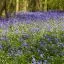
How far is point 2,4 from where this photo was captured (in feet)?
50.2

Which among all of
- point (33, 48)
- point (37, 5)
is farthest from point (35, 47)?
point (37, 5)

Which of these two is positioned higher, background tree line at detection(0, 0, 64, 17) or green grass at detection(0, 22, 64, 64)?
green grass at detection(0, 22, 64, 64)

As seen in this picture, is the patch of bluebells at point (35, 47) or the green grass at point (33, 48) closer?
the green grass at point (33, 48)

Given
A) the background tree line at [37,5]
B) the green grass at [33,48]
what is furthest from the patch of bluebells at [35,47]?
the background tree line at [37,5]

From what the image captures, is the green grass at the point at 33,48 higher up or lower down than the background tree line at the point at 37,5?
higher up

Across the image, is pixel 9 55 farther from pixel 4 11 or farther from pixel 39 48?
pixel 4 11

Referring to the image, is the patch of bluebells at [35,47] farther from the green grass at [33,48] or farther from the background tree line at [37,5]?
the background tree line at [37,5]

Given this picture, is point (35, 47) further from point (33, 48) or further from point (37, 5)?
point (37, 5)

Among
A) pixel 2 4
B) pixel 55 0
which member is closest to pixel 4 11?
pixel 2 4

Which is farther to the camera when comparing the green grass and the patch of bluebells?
the patch of bluebells

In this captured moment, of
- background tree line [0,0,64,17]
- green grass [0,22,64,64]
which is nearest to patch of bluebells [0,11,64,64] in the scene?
green grass [0,22,64,64]

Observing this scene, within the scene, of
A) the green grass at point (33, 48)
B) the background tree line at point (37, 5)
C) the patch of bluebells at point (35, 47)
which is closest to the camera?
the green grass at point (33, 48)

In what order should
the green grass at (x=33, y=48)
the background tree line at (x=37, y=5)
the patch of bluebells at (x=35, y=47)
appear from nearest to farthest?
1. the green grass at (x=33, y=48)
2. the patch of bluebells at (x=35, y=47)
3. the background tree line at (x=37, y=5)

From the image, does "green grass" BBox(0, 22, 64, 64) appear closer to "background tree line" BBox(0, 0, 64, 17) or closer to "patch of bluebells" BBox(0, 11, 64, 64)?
"patch of bluebells" BBox(0, 11, 64, 64)
